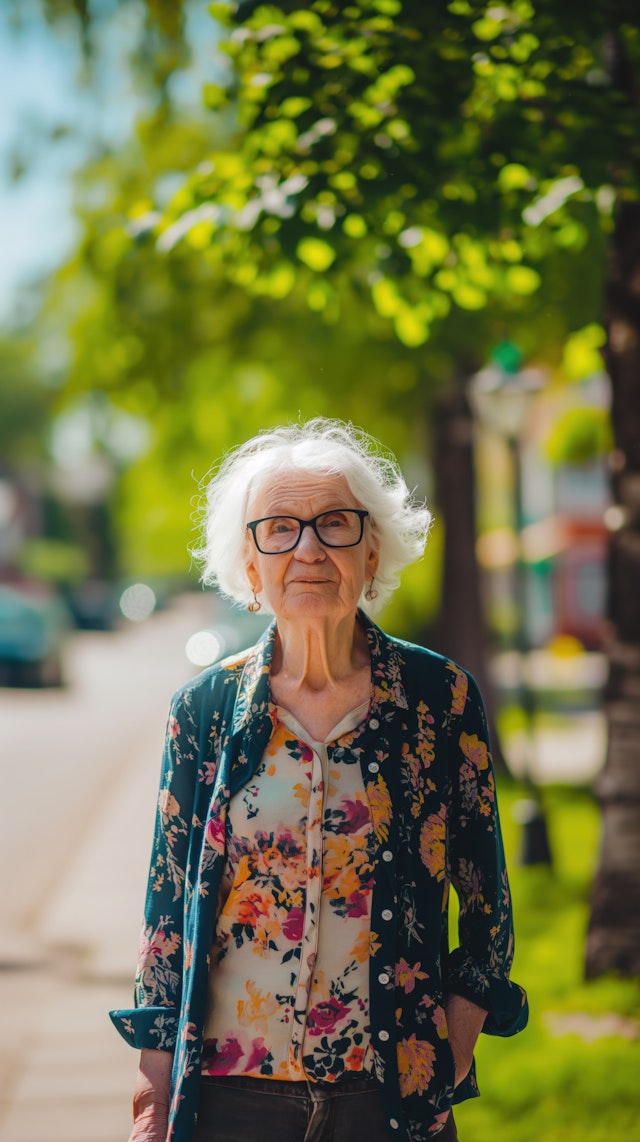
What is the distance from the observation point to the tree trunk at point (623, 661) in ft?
16.8

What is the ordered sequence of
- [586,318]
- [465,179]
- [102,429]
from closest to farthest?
[465,179], [586,318], [102,429]

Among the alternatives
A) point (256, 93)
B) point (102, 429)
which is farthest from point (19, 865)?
point (256, 93)

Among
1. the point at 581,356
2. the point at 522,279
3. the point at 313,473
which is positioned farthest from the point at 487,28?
the point at 581,356

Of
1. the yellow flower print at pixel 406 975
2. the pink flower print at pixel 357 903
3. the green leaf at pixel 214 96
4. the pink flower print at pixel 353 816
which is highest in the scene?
the green leaf at pixel 214 96

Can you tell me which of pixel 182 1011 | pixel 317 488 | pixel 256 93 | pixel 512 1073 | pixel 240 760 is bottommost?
pixel 512 1073

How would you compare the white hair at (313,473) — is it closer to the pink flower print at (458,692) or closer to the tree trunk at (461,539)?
the pink flower print at (458,692)

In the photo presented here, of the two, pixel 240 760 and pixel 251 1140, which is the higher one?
pixel 240 760

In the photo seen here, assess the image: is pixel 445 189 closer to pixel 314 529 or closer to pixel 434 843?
pixel 314 529

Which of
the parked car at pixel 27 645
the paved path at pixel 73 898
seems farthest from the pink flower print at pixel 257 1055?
the parked car at pixel 27 645

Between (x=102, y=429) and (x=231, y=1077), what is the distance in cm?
868

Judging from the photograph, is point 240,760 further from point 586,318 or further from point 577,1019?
point 586,318

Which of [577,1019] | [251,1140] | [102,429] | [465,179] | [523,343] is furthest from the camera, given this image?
[102,429]

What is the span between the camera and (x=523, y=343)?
7.62 m

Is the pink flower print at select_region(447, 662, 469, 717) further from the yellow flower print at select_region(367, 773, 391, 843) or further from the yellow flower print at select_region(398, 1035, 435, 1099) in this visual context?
the yellow flower print at select_region(398, 1035, 435, 1099)
